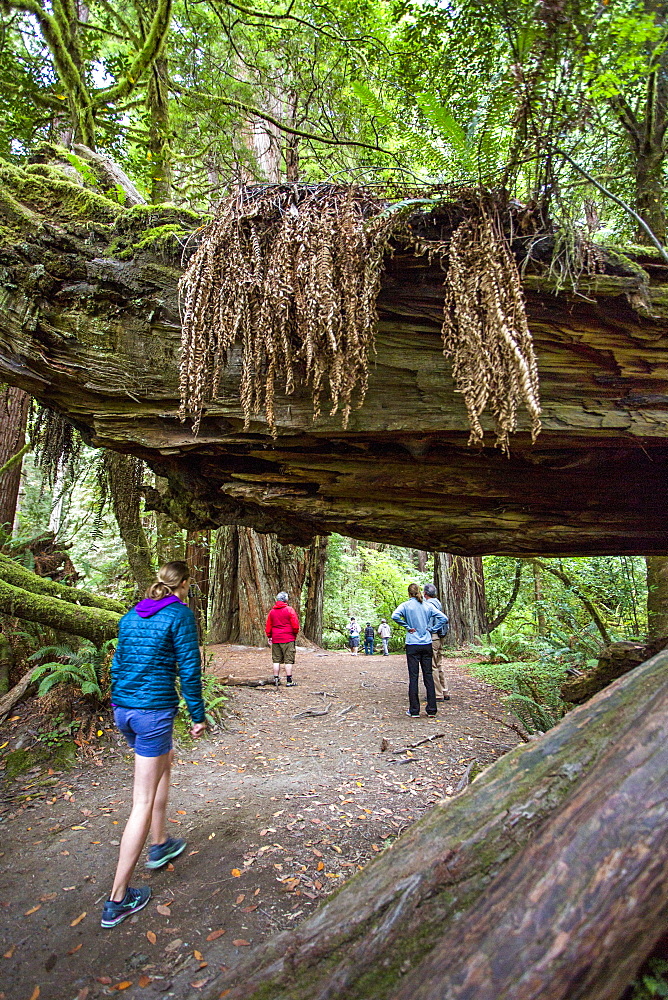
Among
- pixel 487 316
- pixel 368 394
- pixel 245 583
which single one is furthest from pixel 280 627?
pixel 487 316

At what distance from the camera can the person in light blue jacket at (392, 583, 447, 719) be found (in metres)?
8.28

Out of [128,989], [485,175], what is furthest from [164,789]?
[485,175]

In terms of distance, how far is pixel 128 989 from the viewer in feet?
9.55

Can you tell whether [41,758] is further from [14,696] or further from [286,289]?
[286,289]

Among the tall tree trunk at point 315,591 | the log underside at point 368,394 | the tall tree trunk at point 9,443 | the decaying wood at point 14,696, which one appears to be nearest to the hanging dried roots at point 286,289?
the log underside at point 368,394

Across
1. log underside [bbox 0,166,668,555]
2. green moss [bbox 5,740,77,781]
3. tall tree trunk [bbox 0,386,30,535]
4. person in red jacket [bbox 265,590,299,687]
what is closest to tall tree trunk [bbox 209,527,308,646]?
person in red jacket [bbox 265,590,299,687]

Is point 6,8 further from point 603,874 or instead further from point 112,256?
point 603,874

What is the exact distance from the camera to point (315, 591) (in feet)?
52.8

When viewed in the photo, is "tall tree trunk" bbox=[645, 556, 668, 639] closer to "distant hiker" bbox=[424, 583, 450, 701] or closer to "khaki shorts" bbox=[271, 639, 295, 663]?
"distant hiker" bbox=[424, 583, 450, 701]

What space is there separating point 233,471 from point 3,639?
4.89 meters

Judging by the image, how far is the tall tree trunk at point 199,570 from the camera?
8927 mm

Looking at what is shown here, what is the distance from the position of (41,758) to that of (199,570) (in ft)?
14.5

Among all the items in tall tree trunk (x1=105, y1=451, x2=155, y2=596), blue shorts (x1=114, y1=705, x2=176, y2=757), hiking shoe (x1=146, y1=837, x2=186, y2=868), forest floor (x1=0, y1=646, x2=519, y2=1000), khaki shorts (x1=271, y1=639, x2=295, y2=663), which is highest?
tall tree trunk (x1=105, y1=451, x2=155, y2=596)

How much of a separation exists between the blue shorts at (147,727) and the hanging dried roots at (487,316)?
117 inches
